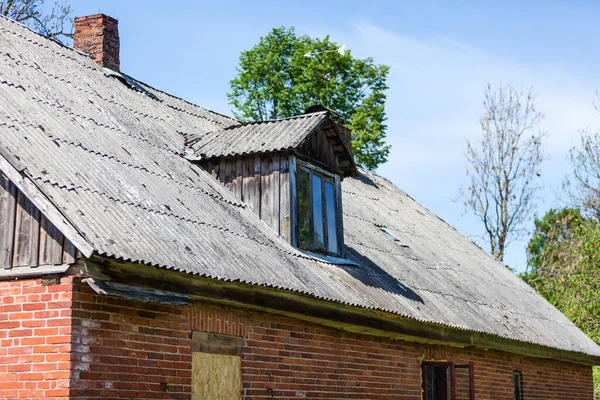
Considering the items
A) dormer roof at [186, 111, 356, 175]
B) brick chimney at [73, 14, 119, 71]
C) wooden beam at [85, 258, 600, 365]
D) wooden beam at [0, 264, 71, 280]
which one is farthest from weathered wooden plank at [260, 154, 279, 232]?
wooden beam at [0, 264, 71, 280]

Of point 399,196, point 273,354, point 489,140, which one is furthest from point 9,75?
point 489,140

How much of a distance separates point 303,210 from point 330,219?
0.81 metres

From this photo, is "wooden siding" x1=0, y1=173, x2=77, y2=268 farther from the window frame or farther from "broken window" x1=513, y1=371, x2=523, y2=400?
"broken window" x1=513, y1=371, x2=523, y2=400

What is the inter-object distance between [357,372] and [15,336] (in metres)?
5.53

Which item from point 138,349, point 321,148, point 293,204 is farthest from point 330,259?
point 138,349

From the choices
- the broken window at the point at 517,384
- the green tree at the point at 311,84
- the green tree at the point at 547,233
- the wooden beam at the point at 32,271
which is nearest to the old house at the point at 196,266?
the wooden beam at the point at 32,271

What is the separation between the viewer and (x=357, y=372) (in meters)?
12.6

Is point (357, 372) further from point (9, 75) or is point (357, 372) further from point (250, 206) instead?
point (9, 75)

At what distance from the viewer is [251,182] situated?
502 inches

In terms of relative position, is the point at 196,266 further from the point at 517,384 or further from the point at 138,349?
the point at 517,384

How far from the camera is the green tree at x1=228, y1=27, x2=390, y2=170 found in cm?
3253

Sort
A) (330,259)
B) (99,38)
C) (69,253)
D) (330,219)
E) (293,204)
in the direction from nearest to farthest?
(69,253)
(293,204)
(330,259)
(330,219)
(99,38)

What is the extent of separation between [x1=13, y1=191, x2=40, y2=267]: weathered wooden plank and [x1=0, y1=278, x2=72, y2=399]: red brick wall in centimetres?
20

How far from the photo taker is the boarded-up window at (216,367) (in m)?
9.67
